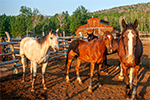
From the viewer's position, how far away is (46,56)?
13.0 feet

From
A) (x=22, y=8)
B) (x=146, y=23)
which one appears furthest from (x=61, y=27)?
(x=146, y=23)

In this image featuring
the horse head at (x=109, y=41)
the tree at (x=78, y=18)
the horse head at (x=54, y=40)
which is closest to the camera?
the horse head at (x=54, y=40)

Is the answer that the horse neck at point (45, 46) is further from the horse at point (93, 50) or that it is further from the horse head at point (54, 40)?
the horse at point (93, 50)

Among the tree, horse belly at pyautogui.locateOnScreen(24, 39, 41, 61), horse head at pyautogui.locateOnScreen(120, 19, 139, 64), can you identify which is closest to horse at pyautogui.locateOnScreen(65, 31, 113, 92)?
horse head at pyautogui.locateOnScreen(120, 19, 139, 64)

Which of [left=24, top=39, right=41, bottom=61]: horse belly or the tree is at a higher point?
the tree

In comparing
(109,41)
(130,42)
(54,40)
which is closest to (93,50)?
(109,41)

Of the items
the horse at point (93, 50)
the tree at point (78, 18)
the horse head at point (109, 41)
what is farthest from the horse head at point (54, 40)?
the tree at point (78, 18)

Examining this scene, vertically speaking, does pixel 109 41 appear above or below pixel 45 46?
above

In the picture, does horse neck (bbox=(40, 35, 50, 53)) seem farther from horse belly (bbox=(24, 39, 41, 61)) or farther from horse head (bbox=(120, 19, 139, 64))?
horse head (bbox=(120, 19, 139, 64))

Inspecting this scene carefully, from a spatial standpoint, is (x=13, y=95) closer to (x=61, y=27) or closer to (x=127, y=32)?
(x=127, y=32)

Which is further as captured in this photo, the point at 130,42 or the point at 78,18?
the point at 78,18

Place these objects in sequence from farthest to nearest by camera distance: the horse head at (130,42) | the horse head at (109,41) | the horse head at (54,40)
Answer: the horse head at (109,41)
the horse head at (54,40)
the horse head at (130,42)

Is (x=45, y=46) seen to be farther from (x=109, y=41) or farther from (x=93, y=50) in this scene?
(x=109, y=41)

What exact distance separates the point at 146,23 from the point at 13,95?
191 ft
